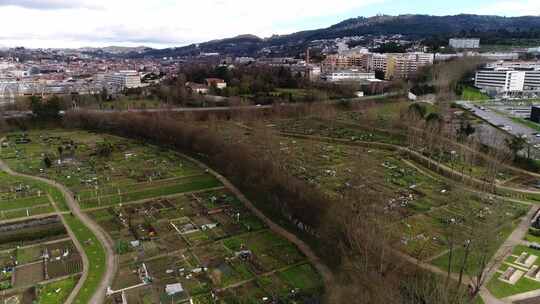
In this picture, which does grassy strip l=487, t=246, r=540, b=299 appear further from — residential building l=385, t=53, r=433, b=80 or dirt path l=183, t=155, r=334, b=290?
residential building l=385, t=53, r=433, b=80

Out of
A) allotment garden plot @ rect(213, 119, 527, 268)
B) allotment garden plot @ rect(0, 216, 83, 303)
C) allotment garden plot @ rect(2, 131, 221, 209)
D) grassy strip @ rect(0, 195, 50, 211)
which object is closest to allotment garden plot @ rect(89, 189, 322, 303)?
allotment garden plot @ rect(0, 216, 83, 303)

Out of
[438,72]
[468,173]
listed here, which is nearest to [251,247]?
[468,173]

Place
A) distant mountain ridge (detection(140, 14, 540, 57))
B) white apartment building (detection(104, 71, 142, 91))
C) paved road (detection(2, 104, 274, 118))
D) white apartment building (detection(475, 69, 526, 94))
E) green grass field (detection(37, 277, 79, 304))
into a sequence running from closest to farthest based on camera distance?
1. green grass field (detection(37, 277, 79, 304))
2. paved road (detection(2, 104, 274, 118))
3. white apartment building (detection(475, 69, 526, 94))
4. white apartment building (detection(104, 71, 142, 91))
5. distant mountain ridge (detection(140, 14, 540, 57))

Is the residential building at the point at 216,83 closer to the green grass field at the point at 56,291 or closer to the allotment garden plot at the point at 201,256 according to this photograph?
the allotment garden plot at the point at 201,256

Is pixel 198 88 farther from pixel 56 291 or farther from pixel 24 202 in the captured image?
pixel 56 291

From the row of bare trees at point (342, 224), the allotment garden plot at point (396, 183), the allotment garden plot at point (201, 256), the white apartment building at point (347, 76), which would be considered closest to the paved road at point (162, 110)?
the allotment garden plot at point (396, 183)
